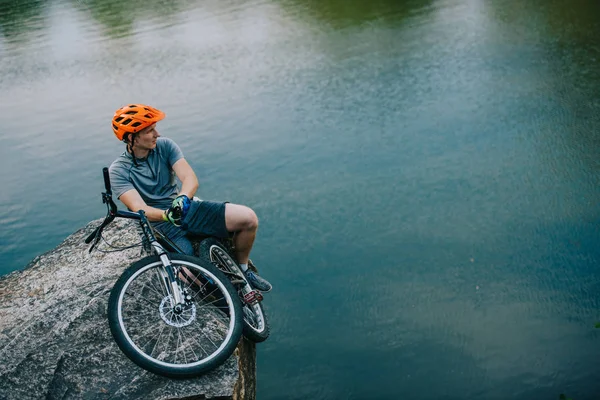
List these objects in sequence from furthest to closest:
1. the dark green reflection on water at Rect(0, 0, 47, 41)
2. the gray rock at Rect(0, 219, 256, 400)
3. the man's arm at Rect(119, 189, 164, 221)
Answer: the dark green reflection on water at Rect(0, 0, 47, 41)
the man's arm at Rect(119, 189, 164, 221)
the gray rock at Rect(0, 219, 256, 400)

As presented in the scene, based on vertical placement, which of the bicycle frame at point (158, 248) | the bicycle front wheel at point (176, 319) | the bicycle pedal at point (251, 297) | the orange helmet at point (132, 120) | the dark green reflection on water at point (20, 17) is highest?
the orange helmet at point (132, 120)

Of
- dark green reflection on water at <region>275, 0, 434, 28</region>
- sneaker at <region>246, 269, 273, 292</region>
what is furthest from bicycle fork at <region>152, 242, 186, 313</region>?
dark green reflection on water at <region>275, 0, 434, 28</region>

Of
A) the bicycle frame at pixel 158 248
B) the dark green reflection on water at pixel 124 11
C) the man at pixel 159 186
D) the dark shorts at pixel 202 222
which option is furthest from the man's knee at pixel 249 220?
the dark green reflection on water at pixel 124 11

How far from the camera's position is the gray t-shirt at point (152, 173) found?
515 centimetres

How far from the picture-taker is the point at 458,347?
6602mm

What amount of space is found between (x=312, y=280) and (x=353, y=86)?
7.36 m

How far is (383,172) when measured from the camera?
10.6 meters

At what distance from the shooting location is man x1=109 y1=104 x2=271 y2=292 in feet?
16.3

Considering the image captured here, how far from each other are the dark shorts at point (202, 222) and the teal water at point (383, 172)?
7.30 feet

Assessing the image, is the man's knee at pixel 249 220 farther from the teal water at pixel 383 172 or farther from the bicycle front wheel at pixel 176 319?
the teal water at pixel 383 172

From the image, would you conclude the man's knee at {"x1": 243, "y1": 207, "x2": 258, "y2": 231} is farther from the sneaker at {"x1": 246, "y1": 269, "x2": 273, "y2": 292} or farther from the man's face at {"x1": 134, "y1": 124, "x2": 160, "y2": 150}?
the man's face at {"x1": 134, "y1": 124, "x2": 160, "y2": 150}

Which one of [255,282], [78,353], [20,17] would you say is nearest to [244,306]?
[255,282]

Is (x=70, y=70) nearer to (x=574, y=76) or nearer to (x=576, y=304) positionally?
(x=574, y=76)

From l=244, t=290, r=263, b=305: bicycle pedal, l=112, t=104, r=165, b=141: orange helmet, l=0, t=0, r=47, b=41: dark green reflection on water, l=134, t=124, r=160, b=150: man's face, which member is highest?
l=112, t=104, r=165, b=141: orange helmet
